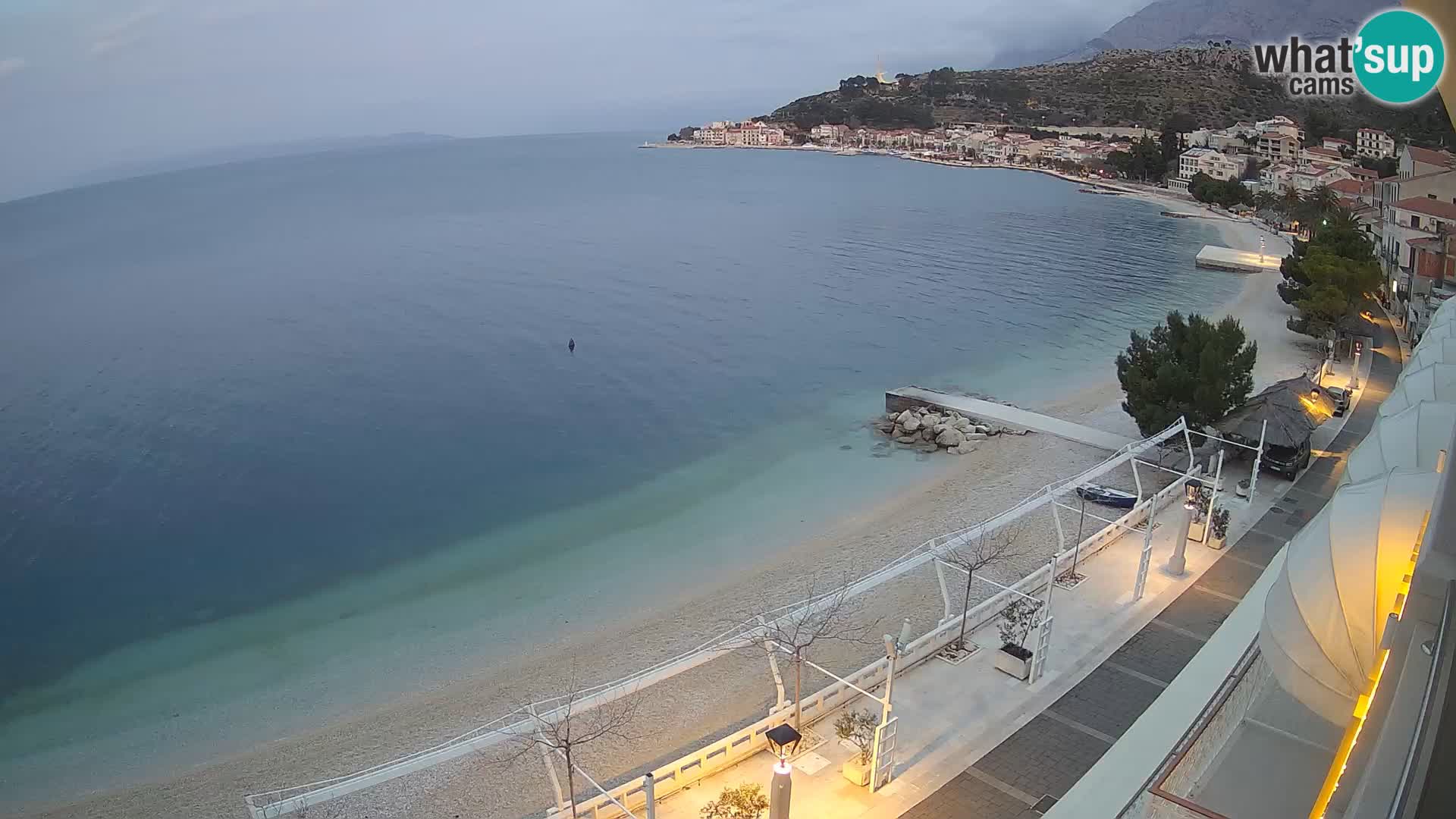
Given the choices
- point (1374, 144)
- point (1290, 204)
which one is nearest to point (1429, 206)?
point (1290, 204)

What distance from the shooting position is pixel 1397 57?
30.8ft

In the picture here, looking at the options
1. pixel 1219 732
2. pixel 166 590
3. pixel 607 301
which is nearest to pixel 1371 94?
pixel 1219 732

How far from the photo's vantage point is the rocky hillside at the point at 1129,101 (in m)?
112

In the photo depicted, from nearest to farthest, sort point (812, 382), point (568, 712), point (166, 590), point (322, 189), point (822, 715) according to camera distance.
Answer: point (568, 712), point (822, 715), point (166, 590), point (812, 382), point (322, 189)

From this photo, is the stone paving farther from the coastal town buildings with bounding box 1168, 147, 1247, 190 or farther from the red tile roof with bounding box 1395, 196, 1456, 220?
the coastal town buildings with bounding box 1168, 147, 1247, 190

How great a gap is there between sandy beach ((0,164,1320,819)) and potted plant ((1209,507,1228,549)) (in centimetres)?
319

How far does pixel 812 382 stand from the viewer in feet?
119

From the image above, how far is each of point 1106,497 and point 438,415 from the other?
23.4 m

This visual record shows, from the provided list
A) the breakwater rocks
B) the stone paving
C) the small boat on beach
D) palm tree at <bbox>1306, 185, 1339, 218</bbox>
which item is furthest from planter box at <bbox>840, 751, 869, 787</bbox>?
palm tree at <bbox>1306, 185, 1339, 218</bbox>

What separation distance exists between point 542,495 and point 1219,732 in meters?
21.1

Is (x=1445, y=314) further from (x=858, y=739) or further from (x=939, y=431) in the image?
(x=858, y=739)

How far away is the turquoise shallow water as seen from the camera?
1970cm

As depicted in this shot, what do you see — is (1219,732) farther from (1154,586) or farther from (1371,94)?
(1154,586)

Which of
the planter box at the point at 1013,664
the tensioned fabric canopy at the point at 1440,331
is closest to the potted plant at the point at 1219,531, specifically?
the tensioned fabric canopy at the point at 1440,331
